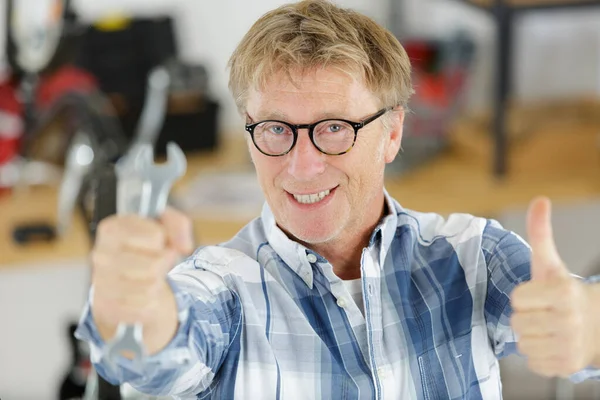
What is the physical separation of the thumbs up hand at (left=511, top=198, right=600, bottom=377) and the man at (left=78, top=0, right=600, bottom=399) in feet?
0.47

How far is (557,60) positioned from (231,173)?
965mm

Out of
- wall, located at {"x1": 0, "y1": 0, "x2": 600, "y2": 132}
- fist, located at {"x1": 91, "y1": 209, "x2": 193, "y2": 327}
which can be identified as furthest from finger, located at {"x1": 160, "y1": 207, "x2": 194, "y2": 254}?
wall, located at {"x1": 0, "y1": 0, "x2": 600, "y2": 132}

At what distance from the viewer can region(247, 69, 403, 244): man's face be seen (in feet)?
3.81

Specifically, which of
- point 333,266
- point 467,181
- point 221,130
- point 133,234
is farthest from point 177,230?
point 221,130

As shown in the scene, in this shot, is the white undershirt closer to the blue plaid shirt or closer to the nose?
the blue plaid shirt

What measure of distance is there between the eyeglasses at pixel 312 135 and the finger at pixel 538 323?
333mm

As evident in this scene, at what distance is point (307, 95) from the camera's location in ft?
3.79

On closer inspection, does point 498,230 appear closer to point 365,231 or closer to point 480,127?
point 365,231

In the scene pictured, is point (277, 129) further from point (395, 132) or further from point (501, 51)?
point (501, 51)

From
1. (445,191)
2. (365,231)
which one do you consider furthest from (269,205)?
(445,191)

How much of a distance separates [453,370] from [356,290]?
0.15m

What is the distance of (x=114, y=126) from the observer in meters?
2.49

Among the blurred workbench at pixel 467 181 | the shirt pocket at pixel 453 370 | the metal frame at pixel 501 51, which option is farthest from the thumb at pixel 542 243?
the metal frame at pixel 501 51

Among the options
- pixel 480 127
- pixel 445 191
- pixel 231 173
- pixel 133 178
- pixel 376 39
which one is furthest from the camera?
pixel 480 127
